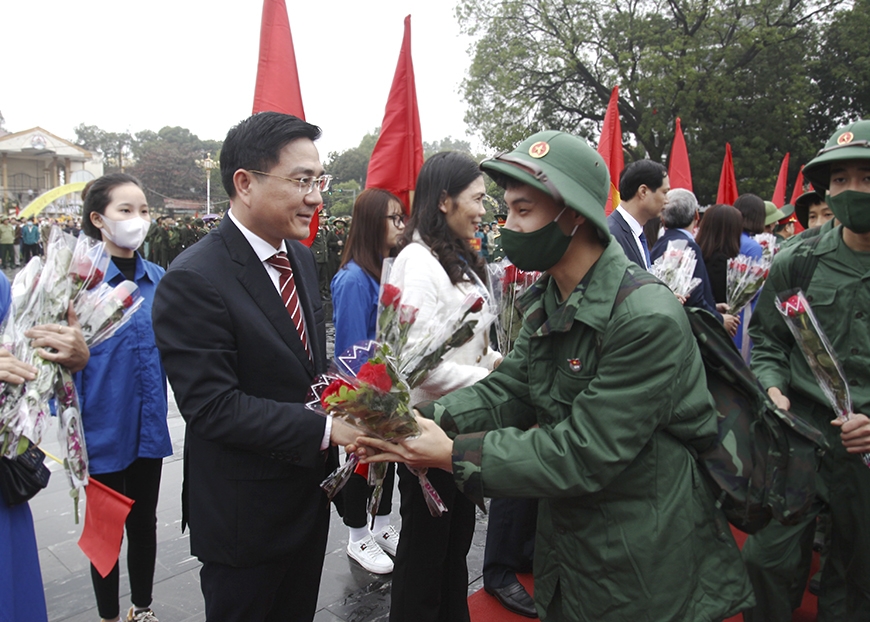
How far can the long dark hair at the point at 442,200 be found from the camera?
8.65ft

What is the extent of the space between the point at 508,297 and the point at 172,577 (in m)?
2.39

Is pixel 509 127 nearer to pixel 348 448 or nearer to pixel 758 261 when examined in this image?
pixel 758 261

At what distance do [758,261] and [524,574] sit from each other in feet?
10.6

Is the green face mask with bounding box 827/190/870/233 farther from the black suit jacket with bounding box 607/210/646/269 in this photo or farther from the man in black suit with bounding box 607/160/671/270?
the man in black suit with bounding box 607/160/671/270

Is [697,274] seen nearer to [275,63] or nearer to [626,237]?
[626,237]

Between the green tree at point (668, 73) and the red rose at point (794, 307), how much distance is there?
70.5ft

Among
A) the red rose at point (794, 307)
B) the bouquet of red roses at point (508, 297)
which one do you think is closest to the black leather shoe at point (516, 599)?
the bouquet of red roses at point (508, 297)

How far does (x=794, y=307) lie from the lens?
2.43m

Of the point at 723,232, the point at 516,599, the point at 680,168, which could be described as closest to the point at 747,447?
the point at 516,599

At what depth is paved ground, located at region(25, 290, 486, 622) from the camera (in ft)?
10.0

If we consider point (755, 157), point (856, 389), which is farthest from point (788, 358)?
point (755, 157)

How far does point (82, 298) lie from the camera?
2.31 m

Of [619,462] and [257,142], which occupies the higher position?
[257,142]

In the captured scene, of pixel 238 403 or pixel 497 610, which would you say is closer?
pixel 238 403
